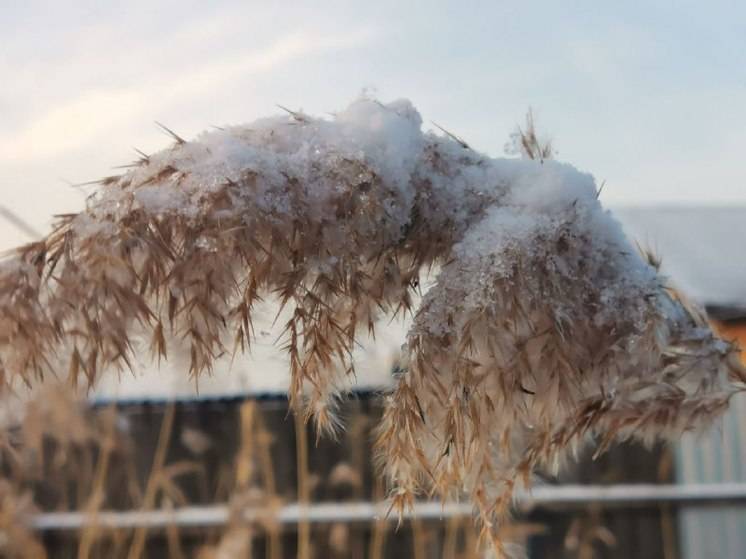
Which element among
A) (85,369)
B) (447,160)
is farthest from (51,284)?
(447,160)

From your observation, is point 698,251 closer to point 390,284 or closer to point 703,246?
point 703,246

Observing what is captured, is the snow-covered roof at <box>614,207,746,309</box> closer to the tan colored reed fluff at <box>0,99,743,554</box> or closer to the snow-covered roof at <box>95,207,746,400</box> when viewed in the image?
Result: the snow-covered roof at <box>95,207,746,400</box>

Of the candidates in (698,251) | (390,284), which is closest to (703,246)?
(698,251)

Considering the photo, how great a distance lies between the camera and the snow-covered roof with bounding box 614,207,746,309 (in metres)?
3.74

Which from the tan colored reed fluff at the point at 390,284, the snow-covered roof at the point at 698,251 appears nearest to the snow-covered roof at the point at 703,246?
the snow-covered roof at the point at 698,251

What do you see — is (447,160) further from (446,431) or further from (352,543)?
(352,543)

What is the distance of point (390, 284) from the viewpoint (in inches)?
31.6

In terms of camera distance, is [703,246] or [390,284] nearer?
[390,284]

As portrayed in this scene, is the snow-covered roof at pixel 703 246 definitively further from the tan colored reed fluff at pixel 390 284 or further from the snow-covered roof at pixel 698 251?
the tan colored reed fluff at pixel 390 284

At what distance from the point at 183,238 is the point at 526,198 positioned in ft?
0.94

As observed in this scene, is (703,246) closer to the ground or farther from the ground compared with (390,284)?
farther from the ground

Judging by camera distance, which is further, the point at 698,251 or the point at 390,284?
the point at 698,251

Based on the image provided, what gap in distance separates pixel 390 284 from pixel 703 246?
162 inches

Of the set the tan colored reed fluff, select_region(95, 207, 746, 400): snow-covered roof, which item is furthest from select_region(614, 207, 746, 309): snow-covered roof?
the tan colored reed fluff
